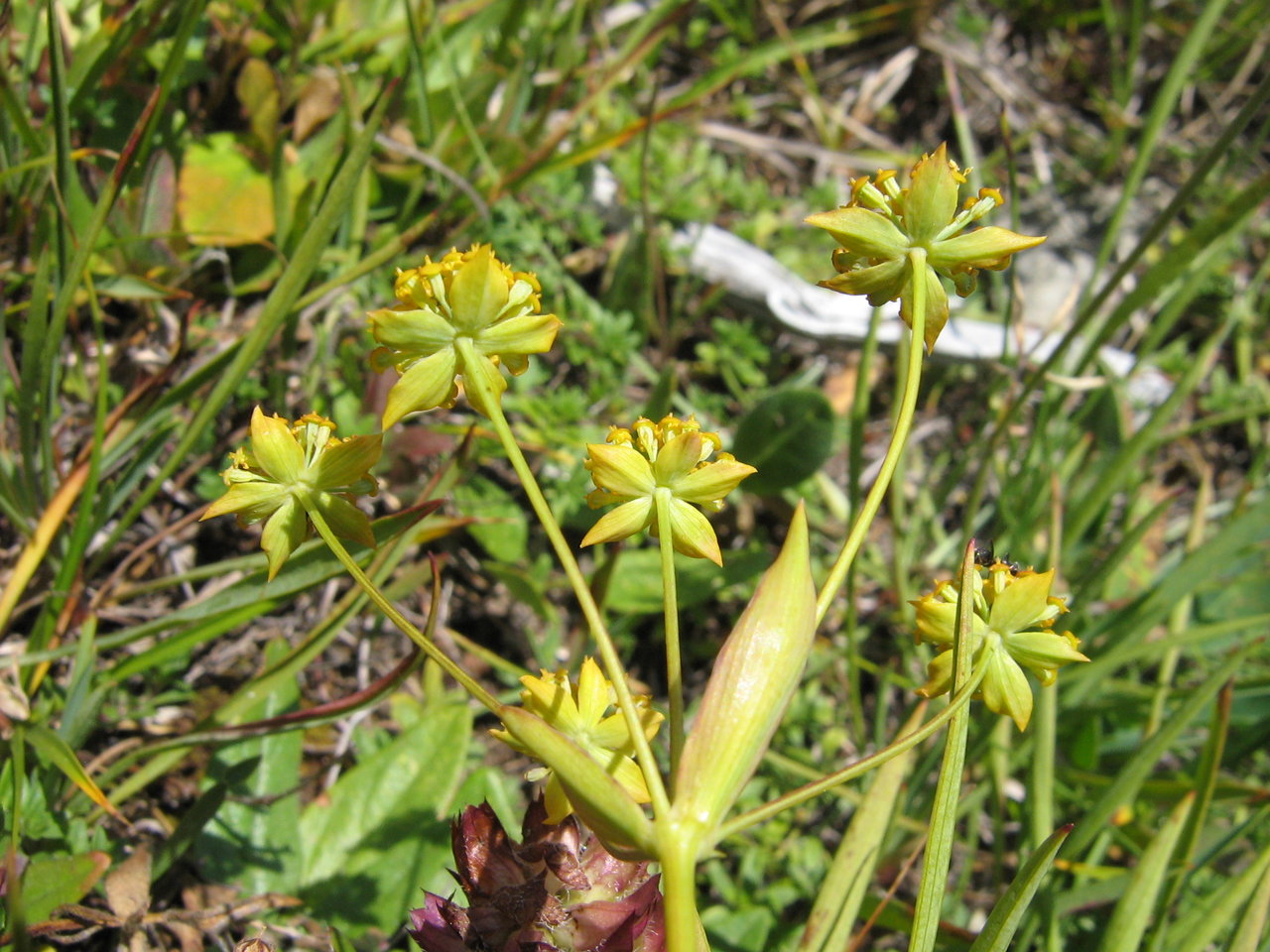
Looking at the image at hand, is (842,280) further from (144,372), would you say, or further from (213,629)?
(144,372)

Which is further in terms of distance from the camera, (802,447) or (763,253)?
Result: (763,253)

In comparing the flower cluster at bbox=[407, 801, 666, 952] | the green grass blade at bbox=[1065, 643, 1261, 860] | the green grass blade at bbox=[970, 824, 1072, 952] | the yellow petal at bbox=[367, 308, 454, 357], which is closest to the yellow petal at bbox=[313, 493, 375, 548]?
the yellow petal at bbox=[367, 308, 454, 357]

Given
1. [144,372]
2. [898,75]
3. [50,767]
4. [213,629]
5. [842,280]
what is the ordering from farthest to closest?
[898,75]
[144,372]
[213,629]
[50,767]
[842,280]

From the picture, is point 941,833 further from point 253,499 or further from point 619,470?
point 253,499

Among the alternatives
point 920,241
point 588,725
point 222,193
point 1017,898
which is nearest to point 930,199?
point 920,241

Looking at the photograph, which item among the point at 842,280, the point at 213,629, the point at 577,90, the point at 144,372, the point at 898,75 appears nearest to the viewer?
the point at 842,280

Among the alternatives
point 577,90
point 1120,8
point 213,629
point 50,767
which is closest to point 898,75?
point 1120,8

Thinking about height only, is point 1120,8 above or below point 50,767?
above
